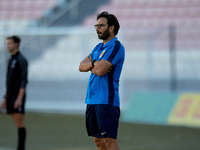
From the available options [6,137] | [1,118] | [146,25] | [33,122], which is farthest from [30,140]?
[146,25]

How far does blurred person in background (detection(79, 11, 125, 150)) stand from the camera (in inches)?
187

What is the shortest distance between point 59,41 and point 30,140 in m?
5.73

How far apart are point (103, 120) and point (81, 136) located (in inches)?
173

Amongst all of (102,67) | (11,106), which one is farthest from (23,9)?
(102,67)

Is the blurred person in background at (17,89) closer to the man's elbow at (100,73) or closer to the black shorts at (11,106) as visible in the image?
the black shorts at (11,106)

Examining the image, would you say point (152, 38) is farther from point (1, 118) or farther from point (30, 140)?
point (30, 140)

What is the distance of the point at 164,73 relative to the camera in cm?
1295

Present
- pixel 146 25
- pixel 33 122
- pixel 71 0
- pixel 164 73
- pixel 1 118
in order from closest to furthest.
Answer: pixel 33 122 → pixel 1 118 → pixel 164 73 → pixel 146 25 → pixel 71 0

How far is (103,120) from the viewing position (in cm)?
475

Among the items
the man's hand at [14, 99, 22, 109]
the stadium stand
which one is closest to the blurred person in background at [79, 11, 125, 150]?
the man's hand at [14, 99, 22, 109]

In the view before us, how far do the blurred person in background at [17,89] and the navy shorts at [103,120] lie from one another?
2411 millimetres

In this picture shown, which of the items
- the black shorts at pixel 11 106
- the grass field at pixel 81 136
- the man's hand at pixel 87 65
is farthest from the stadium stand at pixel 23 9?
the man's hand at pixel 87 65

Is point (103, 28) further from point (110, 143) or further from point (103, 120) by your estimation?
point (110, 143)

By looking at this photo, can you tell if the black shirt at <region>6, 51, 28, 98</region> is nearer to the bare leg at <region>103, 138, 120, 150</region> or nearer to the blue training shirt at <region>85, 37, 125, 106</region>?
the blue training shirt at <region>85, 37, 125, 106</region>
